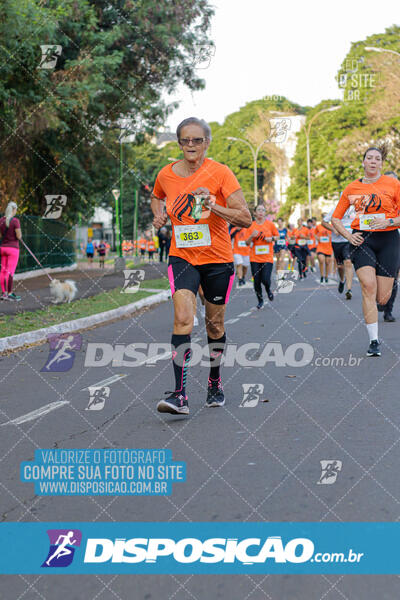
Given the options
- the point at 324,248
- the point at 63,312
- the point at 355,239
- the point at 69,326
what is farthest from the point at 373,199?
the point at 324,248

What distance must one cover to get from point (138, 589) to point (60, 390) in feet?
14.8

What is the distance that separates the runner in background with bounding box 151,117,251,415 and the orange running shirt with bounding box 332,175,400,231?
3001 millimetres

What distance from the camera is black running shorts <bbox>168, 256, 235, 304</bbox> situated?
20.2ft

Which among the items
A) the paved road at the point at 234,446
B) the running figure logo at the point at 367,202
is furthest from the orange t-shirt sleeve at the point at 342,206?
the paved road at the point at 234,446

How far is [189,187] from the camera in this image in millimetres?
6113

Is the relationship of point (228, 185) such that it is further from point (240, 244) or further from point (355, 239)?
point (240, 244)

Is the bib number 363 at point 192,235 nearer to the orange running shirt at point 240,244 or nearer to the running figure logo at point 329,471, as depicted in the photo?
the running figure logo at point 329,471

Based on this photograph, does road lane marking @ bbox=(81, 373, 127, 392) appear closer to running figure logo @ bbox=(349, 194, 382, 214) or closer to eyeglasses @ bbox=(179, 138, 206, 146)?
eyeglasses @ bbox=(179, 138, 206, 146)

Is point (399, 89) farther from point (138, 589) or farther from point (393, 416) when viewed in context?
point (138, 589)

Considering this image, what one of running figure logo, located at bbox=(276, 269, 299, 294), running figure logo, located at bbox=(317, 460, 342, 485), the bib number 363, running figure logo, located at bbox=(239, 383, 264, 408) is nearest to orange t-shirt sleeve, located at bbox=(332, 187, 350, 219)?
running figure logo, located at bbox=(239, 383, 264, 408)

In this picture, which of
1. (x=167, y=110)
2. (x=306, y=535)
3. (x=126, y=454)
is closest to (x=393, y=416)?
(x=126, y=454)

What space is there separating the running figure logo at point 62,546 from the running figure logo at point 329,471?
128 cm

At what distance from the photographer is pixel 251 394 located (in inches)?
274

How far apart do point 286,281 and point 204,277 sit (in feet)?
58.2
